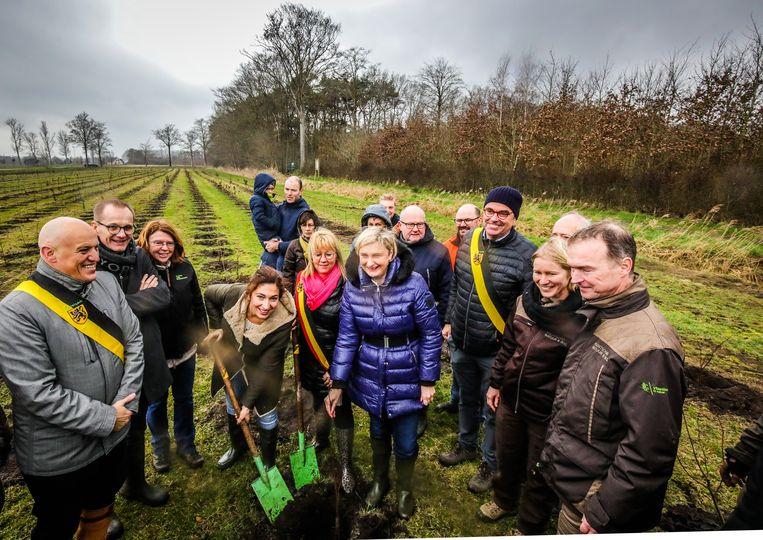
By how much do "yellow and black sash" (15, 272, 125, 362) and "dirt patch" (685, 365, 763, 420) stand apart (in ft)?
17.6

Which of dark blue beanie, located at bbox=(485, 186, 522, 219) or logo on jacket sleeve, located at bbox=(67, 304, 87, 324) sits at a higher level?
dark blue beanie, located at bbox=(485, 186, 522, 219)

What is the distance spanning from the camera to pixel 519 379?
2197mm

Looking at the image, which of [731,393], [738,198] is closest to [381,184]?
[738,198]

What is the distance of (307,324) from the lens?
2850 millimetres

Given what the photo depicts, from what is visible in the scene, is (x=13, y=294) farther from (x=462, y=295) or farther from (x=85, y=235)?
(x=462, y=295)

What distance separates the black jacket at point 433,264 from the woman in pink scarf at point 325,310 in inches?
36.9

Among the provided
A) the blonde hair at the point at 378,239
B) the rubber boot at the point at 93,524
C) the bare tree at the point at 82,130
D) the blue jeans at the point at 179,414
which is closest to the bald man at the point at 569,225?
the blonde hair at the point at 378,239

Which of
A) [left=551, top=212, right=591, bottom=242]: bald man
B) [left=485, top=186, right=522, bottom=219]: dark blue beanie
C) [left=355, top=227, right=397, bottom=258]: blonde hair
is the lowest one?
[left=355, top=227, right=397, bottom=258]: blonde hair

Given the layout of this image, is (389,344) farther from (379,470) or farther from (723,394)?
(723,394)

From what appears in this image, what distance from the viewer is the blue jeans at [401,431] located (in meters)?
2.53

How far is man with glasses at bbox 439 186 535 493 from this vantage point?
2.74m

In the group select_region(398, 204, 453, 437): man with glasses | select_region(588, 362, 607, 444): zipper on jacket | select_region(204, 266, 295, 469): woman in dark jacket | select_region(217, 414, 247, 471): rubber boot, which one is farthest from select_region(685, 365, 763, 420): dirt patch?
select_region(217, 414, 247, 471): rubber boot

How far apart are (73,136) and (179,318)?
258 feet

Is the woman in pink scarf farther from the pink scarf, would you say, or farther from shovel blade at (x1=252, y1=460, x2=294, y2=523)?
shovel blade at (x1=252, y1=460, x2=294, y2=523)
